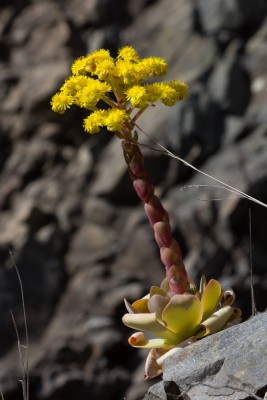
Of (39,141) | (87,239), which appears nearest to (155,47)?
(39,141)

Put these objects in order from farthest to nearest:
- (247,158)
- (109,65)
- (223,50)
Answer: (223,50) → (247,158) → (109,65)

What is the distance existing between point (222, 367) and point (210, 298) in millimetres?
413

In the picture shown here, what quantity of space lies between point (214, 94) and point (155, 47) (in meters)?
1.60

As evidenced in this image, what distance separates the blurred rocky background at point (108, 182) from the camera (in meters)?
13.3

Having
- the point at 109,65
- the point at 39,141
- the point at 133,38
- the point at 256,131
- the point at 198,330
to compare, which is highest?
the point at 133,38

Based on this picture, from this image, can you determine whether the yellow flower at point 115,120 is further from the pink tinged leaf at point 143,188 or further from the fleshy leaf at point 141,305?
the fleshy leaf at point 141,305

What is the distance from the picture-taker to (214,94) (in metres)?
14.3

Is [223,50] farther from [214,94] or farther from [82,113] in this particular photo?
[82,113]

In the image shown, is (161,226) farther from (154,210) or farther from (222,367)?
(222,367)

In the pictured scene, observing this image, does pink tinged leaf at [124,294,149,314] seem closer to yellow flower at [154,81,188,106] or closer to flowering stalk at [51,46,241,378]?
flowering stalk at [51,46,241,378]

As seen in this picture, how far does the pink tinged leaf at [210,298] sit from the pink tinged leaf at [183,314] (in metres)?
0.05

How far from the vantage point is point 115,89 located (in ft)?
11.3

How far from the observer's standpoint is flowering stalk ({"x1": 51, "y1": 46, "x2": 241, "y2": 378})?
3.33 metres

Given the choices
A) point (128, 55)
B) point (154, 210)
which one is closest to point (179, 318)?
point (154, 210)
